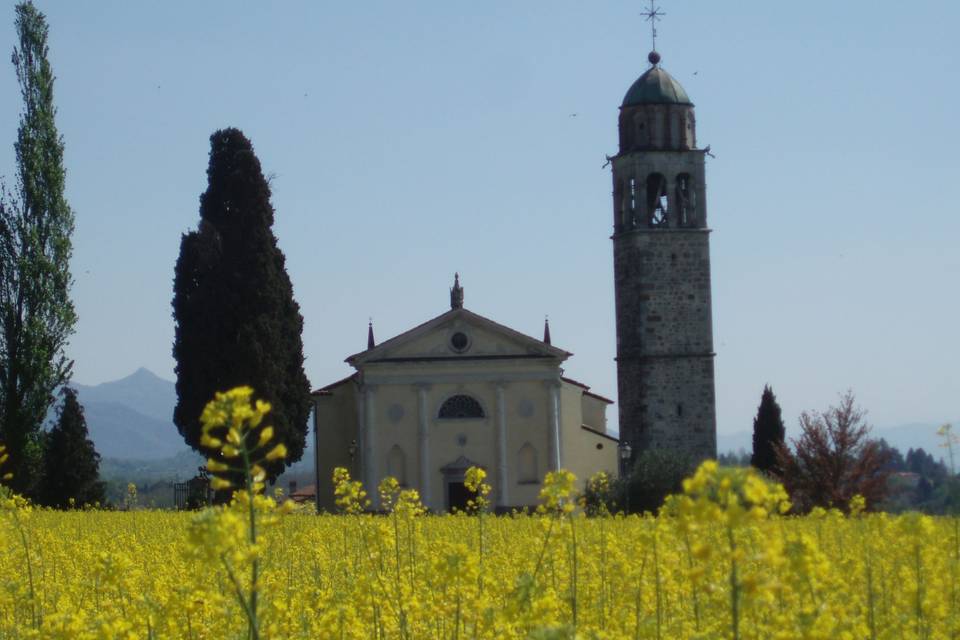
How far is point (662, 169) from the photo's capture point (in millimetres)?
49250

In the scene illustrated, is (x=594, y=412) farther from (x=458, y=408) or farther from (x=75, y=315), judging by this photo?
(x=75, y=315)

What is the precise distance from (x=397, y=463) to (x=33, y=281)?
14394 mm

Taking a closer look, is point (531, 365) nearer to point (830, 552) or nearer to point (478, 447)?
point (478, 447)

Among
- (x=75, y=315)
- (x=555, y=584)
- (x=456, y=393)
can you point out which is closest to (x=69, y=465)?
(x=75, y=315)

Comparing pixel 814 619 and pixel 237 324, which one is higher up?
pixel 237 324

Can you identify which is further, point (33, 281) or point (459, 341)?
point (459, 341)

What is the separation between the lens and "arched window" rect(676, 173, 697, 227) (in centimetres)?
4953

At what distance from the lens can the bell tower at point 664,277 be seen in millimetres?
48688

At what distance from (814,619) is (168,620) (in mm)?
3801

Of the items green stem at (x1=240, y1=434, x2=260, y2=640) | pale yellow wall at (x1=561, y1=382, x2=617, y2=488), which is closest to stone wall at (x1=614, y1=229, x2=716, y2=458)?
pale yellow wall at (x1=561, y1=382, x2=617, y2=488)

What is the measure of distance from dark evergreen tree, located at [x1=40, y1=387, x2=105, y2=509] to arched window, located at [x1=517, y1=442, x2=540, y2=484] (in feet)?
42.9

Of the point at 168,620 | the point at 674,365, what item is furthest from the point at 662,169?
the point at 168,620

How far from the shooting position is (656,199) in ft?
163

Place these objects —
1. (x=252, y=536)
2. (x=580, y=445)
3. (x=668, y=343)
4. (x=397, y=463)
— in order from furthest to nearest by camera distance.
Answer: (x=580, y=445)
(x=397, y=463)
(x=668, y=343)
(x=252, y=536)
